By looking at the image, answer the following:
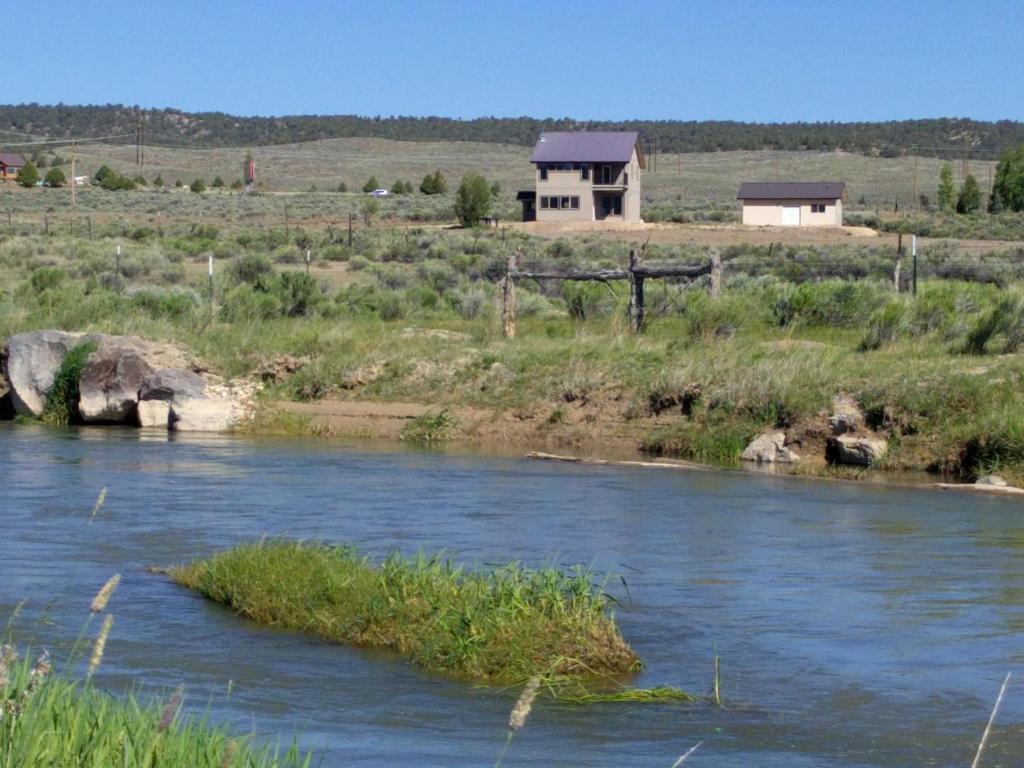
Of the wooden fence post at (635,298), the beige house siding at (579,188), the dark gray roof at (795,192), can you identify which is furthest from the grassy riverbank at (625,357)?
the dark gray roof at (795,192)

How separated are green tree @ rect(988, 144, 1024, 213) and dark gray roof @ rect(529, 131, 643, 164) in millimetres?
20780

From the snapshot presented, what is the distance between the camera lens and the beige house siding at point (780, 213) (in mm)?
Result: 77188

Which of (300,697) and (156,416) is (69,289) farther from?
(300,697)

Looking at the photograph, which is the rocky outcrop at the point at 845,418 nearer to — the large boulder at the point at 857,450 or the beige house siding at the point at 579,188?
the large boulder at the point at 857,450

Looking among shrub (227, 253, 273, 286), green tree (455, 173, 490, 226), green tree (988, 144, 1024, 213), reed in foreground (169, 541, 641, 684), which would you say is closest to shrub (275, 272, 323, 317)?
shrub (227, 253, 273, 286)

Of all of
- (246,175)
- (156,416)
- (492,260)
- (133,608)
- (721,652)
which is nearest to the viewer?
(721,652)

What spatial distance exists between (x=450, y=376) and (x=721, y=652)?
13595 mm

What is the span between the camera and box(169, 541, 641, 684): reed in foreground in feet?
32.2

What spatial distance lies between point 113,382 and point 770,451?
974cm

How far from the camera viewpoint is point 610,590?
39.5ft

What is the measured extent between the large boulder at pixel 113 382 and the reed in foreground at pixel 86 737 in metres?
17.2

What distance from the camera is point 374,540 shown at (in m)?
14.1

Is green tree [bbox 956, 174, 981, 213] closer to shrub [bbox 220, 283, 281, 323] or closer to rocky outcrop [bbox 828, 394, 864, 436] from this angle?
shrub [bbox 220, 283, 281, 323]

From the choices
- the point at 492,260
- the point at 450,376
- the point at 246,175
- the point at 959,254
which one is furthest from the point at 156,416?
the point at 246,175
